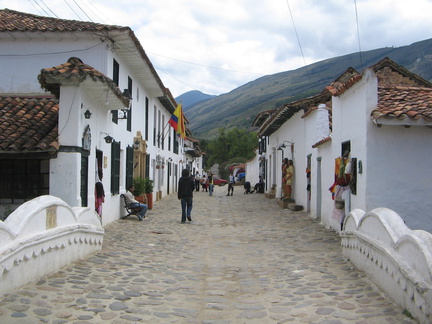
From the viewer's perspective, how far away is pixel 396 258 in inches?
189

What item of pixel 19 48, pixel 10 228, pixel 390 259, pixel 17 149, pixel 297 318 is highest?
pixel 19 48

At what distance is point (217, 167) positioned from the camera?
67.7 metres

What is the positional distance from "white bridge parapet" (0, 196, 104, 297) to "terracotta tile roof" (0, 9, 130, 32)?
19.7 feet

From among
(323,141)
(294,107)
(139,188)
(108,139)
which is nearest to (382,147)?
(323,141)

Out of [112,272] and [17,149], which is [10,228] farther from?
[17,149]

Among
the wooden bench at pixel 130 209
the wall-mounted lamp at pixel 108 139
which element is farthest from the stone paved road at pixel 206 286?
the wooden bench at pixel 130 209

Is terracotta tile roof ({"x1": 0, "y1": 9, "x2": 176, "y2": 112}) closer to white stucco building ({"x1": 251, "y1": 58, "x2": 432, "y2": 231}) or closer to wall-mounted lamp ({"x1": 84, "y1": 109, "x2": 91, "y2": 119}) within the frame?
wall-mounted lamp ({"x1": 84, "y1": 109, "x2": 91, "y2": 119})

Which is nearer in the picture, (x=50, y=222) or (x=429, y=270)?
(x=429, y=270)

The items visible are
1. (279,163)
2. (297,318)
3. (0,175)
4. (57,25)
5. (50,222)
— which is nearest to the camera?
(297,318)

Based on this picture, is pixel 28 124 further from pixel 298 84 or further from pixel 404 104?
pixel 298 84

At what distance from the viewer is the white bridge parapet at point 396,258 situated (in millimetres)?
4039

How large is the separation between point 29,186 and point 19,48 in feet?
15.2

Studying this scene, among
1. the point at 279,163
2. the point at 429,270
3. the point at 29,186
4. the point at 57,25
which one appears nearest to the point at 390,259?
the point at 429,270

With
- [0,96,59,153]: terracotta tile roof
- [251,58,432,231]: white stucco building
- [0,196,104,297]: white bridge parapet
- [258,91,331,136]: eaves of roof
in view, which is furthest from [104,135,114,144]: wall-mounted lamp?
[258,91,331,136]: eaves of roof
